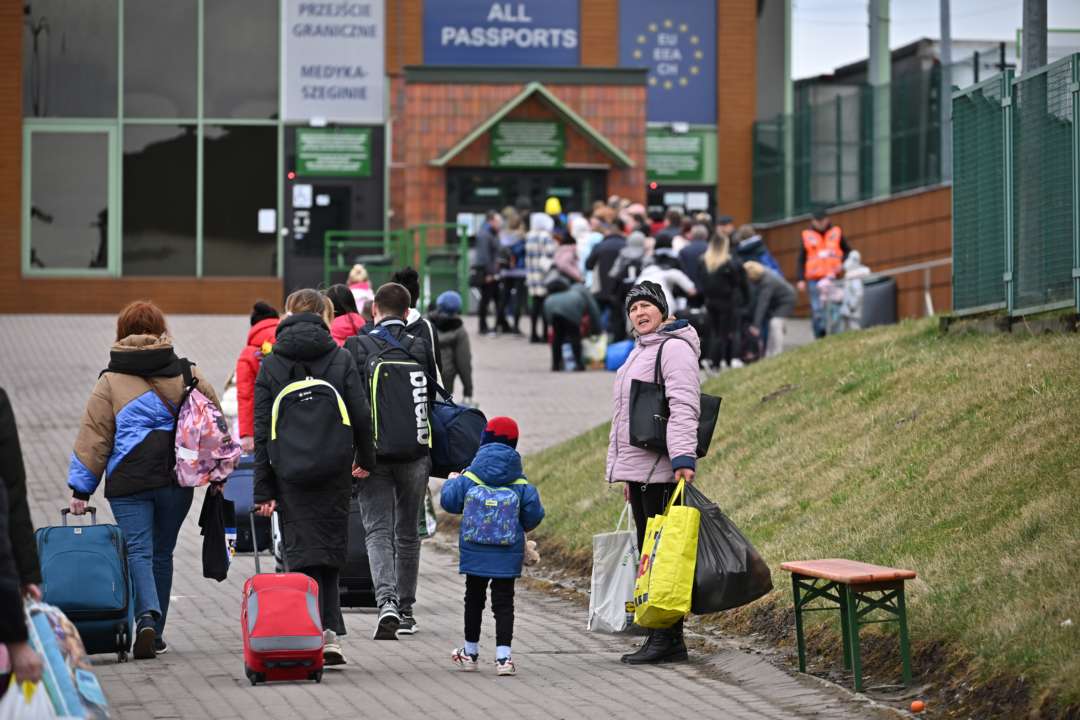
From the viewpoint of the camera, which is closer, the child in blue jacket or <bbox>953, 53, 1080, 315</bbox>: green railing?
the child in blue jacket

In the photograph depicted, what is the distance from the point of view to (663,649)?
9.44 m

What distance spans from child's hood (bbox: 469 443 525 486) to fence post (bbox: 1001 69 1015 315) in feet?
17.9

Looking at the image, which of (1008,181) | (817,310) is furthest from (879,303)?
(1008,181)

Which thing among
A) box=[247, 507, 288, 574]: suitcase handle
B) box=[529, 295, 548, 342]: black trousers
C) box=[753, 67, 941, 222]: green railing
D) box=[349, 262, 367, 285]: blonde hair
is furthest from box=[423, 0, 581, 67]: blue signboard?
box=[247, 507, 288, 574]: suitcase handle

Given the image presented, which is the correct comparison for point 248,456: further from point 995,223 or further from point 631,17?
point 631,17

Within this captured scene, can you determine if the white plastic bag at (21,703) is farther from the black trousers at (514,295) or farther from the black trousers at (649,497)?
the black trousers at (514,295)

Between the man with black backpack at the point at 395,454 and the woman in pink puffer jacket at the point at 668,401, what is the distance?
1.17 m

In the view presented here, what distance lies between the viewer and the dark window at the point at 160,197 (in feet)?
116

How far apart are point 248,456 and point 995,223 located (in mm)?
5762

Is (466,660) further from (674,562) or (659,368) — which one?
(659,368)

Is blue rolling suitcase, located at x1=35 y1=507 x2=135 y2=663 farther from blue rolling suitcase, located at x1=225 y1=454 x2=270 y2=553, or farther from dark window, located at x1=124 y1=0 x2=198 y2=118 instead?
dark window, located at x1=124 y1=0 x2=198 y2=118

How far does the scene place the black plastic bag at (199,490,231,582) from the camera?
9.90 metres

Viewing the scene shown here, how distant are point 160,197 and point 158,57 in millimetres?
2571

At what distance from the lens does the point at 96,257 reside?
35.2 meters
